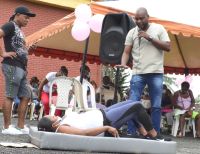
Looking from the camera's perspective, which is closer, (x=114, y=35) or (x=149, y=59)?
(x=149, y=59)

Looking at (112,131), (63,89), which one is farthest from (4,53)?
(63,89)

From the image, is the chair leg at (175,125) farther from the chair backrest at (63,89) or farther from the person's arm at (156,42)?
the person's arm at (156,42)

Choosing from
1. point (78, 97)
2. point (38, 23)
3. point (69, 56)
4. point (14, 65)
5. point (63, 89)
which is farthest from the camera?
point (38, 23)

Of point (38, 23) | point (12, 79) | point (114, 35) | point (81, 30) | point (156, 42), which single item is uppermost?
point (38, 23)

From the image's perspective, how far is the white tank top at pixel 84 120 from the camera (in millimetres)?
5352

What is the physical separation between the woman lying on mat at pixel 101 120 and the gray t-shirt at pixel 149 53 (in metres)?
1.03

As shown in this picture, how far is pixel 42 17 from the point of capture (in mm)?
17203

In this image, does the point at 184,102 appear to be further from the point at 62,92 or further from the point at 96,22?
the point at 96,22

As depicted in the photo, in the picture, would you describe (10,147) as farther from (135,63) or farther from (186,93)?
(186,93)

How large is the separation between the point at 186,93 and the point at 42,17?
7826 millimetres

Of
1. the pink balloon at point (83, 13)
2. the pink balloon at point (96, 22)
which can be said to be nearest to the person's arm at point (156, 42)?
the pink balloon at point (96, 22)

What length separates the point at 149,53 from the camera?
6609mm

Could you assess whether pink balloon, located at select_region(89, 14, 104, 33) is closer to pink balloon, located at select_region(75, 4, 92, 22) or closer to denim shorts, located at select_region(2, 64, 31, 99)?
pink balloon, located at select_region(75, 4, 92, 22)

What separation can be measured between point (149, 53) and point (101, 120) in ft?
5.05
